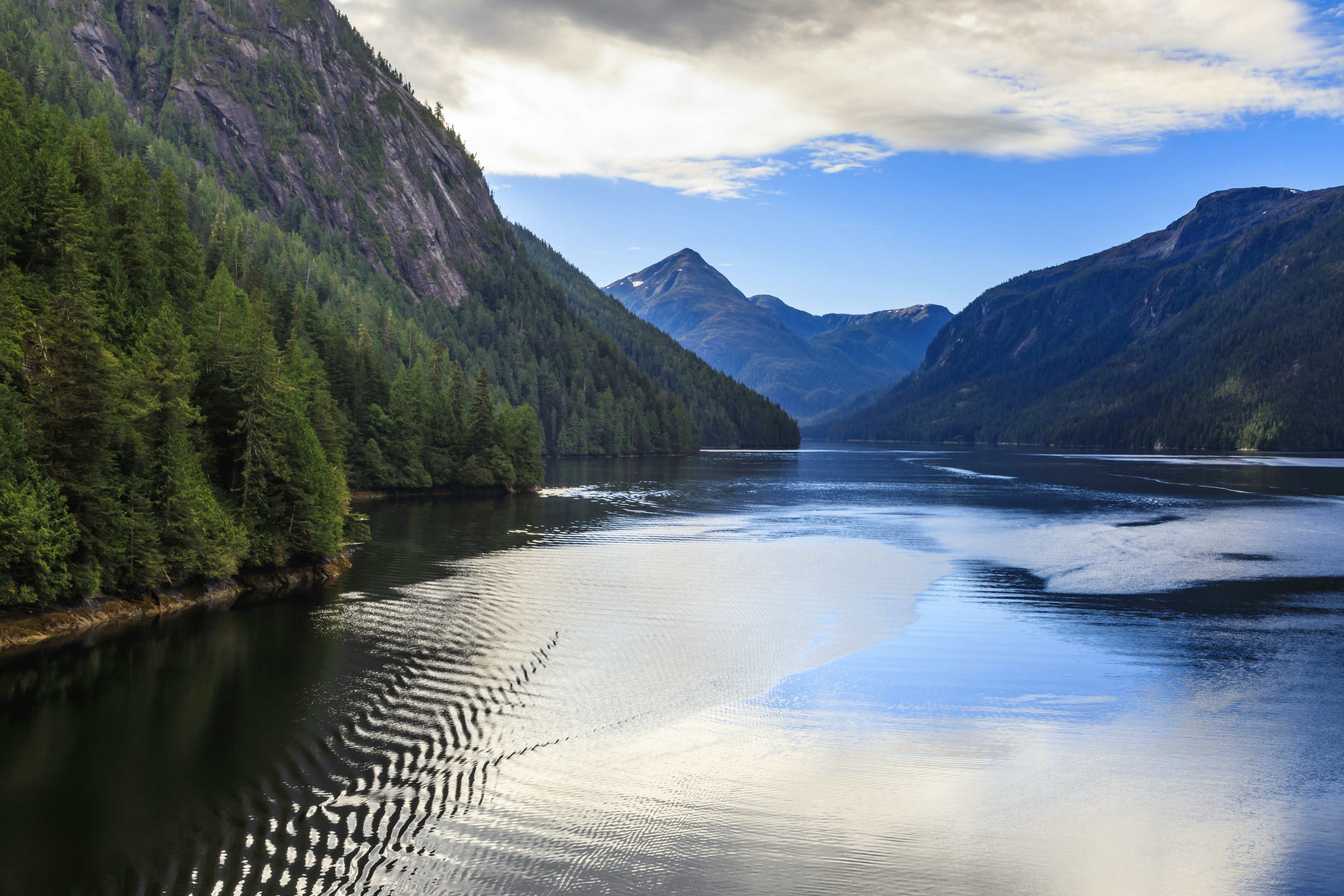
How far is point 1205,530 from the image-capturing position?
8256cm

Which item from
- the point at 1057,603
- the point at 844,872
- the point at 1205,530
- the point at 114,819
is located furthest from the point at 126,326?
the point at 1205,530

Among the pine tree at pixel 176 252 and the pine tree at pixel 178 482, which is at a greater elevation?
the pine tree at pixel 176 252

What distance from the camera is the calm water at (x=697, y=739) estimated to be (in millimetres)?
18453

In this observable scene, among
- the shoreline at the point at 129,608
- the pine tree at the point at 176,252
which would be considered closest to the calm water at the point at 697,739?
the shoreline at the point at 129,608

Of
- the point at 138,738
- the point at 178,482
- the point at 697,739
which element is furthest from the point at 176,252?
the point at 697,739

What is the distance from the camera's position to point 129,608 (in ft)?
133

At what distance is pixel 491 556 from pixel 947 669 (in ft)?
123

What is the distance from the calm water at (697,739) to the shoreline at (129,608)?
1.75 metres

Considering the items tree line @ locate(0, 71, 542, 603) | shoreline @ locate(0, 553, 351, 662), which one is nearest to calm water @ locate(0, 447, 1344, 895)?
shoreline @ locate(0, 553, 351, 662)

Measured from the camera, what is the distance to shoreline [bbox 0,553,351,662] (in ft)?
115

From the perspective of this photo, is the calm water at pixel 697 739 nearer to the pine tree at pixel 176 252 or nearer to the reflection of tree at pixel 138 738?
the reflection of tree at pixel 138 738

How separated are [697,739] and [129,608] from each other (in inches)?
1157

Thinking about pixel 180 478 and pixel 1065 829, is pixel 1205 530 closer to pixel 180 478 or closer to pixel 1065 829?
pixel 1065 829

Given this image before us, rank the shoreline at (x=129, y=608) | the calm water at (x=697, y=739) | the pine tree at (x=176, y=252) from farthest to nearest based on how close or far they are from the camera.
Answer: the pine tree at (x=176, y=252), the shoreline at (x=129, y=608), the calm water at (x=697, y=739)
